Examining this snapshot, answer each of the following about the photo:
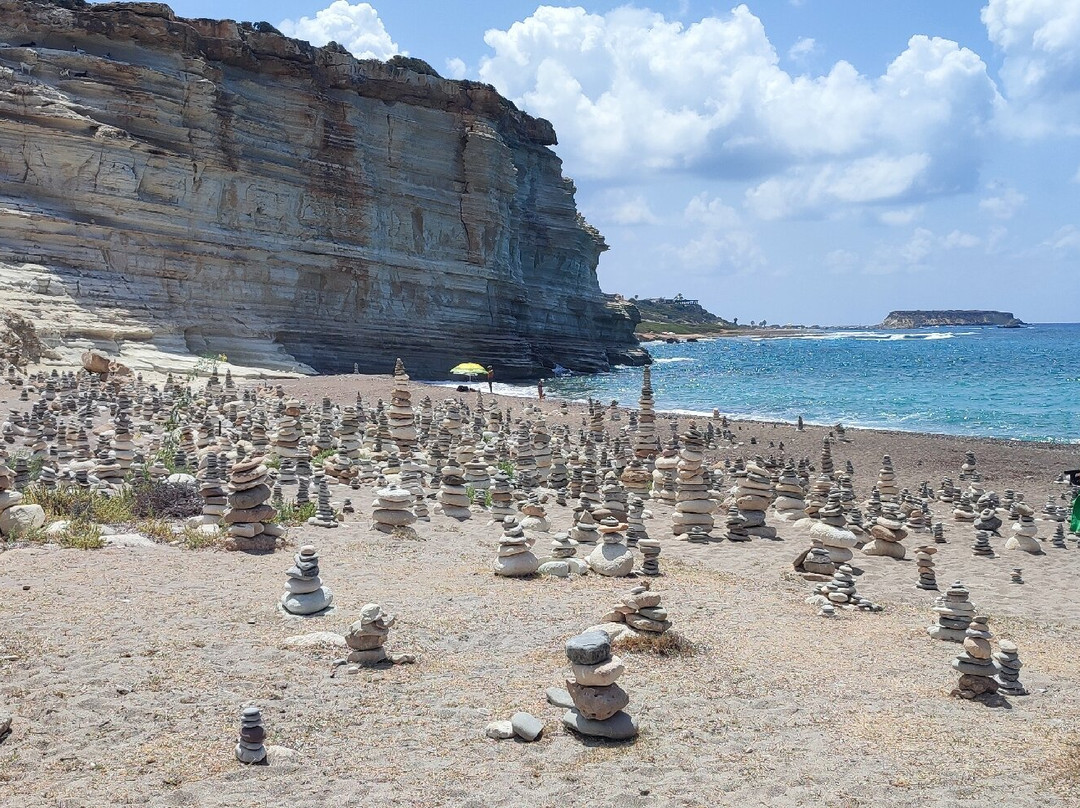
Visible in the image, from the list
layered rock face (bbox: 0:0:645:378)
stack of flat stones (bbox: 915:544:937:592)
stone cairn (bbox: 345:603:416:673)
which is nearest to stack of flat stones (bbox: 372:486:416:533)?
stone cairn (bbox: 345:603:416:673)

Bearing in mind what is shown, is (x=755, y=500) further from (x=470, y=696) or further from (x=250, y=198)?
(x=250, y=198)

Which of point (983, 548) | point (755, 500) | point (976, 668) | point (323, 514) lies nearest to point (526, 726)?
point (976, 668)

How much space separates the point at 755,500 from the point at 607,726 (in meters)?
8.47

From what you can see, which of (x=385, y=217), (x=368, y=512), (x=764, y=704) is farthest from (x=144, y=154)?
(x=764, y=704)

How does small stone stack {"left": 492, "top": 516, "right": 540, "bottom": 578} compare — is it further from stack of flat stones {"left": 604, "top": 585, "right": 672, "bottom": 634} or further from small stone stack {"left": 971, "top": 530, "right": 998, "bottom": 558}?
small stone stack {"left": 971, "top": 530, "right": 998, "bottom": 558}

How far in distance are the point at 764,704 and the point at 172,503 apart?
7.85 metres

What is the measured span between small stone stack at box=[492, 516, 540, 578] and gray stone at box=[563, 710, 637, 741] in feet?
12.4

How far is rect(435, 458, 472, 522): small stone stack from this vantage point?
1309 cm

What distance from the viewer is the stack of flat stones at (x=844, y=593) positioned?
9.48m

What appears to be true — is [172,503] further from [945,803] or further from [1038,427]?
[1038,427]

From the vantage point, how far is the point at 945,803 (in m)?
4.96

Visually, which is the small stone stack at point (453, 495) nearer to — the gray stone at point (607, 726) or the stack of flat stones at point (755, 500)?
the stack of flat stones at point (755, 500)

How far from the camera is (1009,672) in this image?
7.01m

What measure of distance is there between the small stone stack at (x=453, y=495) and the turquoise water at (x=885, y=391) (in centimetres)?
2564
